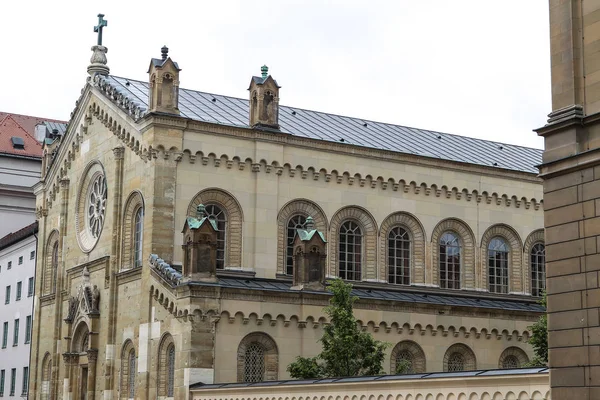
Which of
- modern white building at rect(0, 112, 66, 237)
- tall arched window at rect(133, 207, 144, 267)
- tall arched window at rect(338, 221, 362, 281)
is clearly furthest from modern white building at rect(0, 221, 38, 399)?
tall arched window at rect(338, 221, 362, 281)

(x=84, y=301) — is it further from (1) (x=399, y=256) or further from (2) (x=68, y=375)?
(1) (x=399, y=256)

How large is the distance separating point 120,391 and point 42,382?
9824 millimetres

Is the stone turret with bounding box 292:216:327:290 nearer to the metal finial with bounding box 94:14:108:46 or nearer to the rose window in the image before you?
the rose window

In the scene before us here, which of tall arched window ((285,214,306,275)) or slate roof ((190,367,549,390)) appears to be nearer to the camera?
slate roof ((190,367,549,390))

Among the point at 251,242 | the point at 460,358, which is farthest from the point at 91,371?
the point at 460,358

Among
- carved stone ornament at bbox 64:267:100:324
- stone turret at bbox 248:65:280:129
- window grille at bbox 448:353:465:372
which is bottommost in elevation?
window grille at bbox 448:353:465:372

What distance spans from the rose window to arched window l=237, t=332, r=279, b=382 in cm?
1151

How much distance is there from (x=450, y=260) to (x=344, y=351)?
1475 cm

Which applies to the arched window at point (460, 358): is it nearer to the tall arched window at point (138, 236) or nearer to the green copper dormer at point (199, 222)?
the green copper dormer at point (199, 222)

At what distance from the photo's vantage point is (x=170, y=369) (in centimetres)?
4056

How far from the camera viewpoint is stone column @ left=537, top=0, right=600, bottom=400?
67.6 ft

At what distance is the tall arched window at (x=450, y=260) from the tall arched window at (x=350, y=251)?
172 inches

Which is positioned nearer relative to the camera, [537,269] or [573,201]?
[573,201]

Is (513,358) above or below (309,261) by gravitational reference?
below
